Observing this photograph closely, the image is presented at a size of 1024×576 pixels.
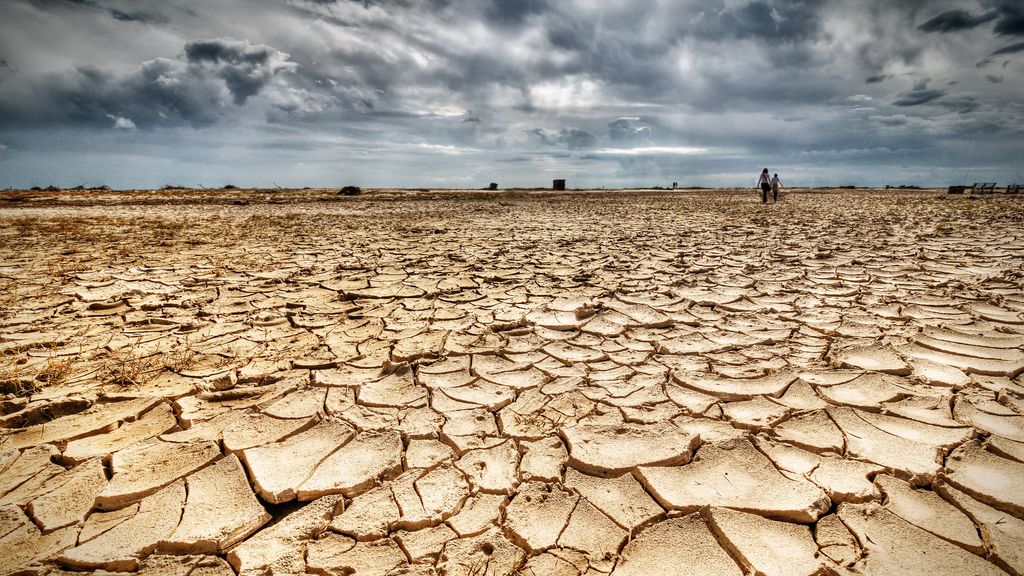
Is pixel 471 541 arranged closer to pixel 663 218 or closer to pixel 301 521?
pixel 301 521

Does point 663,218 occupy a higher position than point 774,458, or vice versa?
point 663,218

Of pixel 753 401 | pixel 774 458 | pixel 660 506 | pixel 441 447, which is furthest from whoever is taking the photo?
pixel 753 401

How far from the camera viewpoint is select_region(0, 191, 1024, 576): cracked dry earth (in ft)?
3.75

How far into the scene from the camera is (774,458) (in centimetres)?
145

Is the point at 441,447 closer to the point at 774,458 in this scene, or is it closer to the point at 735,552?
the point at 735,552

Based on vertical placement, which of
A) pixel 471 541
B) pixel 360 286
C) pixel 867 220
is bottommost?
pixel 471 541

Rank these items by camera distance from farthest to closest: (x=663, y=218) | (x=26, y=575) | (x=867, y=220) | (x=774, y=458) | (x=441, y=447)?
(x=663, y=218) → (x=867, y=220) → (x=441, y=447) → (x=774, y=458) → (x=26, y=575)

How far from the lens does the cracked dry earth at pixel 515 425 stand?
3.75ft

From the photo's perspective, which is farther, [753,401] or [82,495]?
[753,401]

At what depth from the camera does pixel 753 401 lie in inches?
71.6

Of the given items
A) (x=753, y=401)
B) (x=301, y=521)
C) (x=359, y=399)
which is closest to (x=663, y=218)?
(x=753, y=401)

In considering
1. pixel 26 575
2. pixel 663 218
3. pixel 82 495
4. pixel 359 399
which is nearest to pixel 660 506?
pixel 359 399

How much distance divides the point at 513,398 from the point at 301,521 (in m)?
0.95

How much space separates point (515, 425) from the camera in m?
1.70
